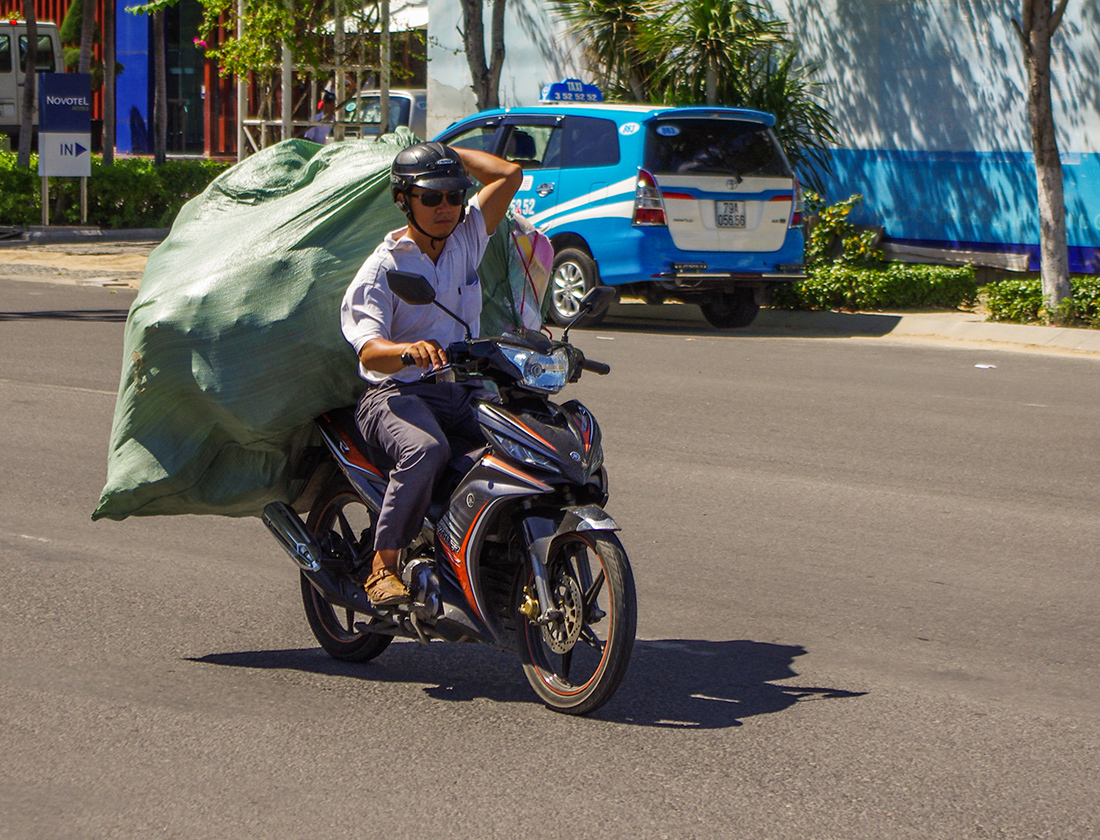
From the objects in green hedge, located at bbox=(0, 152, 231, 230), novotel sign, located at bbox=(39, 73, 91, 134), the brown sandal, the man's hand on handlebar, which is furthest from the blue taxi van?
the man's hand on handlebar

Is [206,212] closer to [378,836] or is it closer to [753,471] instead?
[378,836]

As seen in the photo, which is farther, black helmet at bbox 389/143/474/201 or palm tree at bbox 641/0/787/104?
palm tree at bbox 641/0/787/104

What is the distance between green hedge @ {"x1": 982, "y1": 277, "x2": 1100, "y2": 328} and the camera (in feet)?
46.5

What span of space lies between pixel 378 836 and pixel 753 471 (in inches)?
189

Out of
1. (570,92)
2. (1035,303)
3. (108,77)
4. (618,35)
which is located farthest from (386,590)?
(108,77)

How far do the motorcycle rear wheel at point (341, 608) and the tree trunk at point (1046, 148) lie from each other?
10.8 meters

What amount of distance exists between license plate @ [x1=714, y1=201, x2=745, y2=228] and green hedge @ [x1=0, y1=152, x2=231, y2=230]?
10.7 metres

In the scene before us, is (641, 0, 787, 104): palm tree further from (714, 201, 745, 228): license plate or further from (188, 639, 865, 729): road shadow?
(188, 639, 865, 729): road shadow

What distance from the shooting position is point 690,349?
13102mm

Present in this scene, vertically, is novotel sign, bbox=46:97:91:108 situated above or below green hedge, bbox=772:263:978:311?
above

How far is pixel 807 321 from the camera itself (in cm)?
1513

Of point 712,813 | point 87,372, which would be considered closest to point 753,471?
point 712,813

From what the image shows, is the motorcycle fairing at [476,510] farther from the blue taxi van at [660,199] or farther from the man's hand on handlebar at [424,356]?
the blue taxi van at [660,199]

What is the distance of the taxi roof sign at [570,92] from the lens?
16.0m
